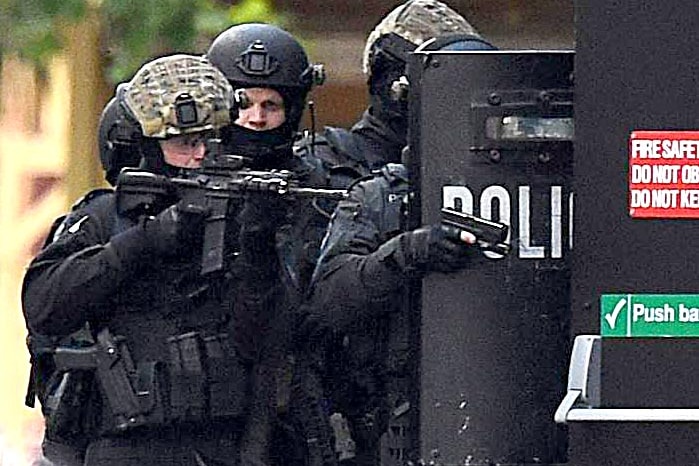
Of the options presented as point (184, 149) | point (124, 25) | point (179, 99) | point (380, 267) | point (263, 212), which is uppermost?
point (124, 25)

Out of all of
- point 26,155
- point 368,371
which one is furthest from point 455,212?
point 26,155

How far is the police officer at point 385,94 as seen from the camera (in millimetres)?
5695

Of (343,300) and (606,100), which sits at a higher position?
(606,100)

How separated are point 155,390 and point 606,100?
2.01 meters

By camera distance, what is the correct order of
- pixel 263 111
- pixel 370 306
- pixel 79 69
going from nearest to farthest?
pixel 370 306
pixel 263 111
pixel 79 69

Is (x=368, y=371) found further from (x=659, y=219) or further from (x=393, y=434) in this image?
(x=659, y=219)

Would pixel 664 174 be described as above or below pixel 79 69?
below

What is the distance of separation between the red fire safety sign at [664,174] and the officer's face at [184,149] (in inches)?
74.7

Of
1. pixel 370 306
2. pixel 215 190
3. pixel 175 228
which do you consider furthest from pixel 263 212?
pixel 370 306

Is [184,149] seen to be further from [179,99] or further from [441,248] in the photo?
[441,248]

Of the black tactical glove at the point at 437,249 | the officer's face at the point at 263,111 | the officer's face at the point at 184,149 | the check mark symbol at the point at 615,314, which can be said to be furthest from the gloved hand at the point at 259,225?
the check mark symbol at the point at 615,314

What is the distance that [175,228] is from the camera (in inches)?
211

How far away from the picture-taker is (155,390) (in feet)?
18.3

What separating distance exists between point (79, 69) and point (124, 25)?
1451mm
